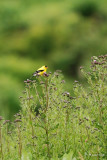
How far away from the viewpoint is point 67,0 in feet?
52.5

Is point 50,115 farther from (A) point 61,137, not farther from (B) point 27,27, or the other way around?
(B) point 27,27

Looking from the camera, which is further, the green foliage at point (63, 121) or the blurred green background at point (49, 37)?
the blurred green background at point (49, 37)

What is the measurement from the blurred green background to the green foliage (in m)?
7.99

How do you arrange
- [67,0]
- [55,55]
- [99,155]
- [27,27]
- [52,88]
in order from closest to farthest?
[99,155], [52,88], [55,55], [27,27], [67,0]

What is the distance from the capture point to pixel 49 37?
44.7 feet

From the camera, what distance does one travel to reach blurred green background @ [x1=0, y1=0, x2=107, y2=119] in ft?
39.1

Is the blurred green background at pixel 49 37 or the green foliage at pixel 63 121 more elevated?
the blurred green background at pixel 49 37

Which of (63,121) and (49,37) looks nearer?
(63,121)

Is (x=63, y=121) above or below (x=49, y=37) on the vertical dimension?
below

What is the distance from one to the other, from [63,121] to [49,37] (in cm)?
1164

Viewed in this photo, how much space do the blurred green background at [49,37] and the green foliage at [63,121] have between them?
799 cm

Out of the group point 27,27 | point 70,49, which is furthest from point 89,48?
point 27,27

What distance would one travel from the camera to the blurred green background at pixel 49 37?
11909mm

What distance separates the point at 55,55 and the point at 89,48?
119cm
